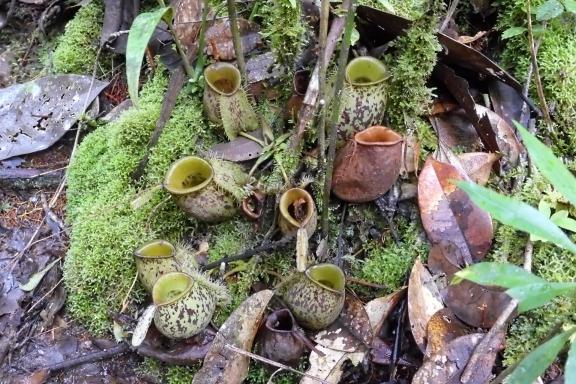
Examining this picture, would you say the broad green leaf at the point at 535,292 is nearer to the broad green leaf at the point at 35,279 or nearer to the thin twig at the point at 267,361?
the thin twig at the point at 267,361

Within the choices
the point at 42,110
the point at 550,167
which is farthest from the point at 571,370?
the point at 42,110

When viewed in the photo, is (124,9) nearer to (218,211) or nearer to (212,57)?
(212,57)

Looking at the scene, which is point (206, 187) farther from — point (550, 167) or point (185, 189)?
point (550, 167)

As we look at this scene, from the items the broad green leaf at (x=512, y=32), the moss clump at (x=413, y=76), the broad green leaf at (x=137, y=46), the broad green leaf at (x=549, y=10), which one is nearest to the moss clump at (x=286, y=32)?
the moss clump at (x=413, y=76)

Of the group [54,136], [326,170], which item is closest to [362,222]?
[326,170]

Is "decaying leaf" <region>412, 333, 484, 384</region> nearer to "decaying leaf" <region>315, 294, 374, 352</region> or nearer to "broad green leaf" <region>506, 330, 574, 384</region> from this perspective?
"decaying leaf" <region>315, 294, 374, 352</region>

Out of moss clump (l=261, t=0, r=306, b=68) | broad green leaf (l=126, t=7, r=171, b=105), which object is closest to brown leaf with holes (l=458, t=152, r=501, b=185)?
moss clump (l=261, t=0, r=306, b=68)

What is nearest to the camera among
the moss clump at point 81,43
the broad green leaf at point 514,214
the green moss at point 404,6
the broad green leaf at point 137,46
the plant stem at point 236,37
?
the broad green leaf at point 514,214
